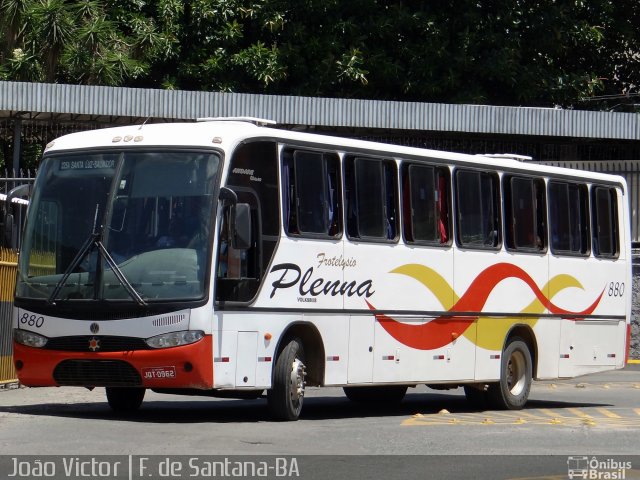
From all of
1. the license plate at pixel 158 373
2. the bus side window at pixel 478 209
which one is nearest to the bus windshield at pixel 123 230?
the license plate at pixel 158 373

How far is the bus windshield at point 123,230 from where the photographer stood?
43.7 feet

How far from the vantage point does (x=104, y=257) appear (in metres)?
13.5

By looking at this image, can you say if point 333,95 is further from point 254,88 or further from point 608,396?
point 608,396

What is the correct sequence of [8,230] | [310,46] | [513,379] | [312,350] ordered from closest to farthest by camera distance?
[8,230] < [312,350] < [513,379] < [310,46]

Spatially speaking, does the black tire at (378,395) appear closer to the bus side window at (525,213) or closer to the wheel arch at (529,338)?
the wheel arch at (529,338)

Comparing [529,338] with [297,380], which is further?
[529,338]

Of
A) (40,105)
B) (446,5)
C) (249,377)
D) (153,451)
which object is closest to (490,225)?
(249,377)

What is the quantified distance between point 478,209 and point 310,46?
61.3 ft

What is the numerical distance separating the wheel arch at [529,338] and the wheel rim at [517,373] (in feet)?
0.74

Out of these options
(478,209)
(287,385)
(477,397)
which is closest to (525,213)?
(478,209)

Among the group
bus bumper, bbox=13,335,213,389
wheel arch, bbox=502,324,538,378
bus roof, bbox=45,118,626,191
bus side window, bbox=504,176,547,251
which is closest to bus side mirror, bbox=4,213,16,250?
bus roof, bbox=45,118,626,191

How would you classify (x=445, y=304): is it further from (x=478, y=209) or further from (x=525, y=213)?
(x=525, y=213)

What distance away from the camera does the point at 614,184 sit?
19984 millimetres

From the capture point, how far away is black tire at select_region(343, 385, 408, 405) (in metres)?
18.0
